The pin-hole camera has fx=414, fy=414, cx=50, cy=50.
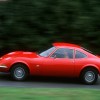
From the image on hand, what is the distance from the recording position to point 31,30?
17.3 m

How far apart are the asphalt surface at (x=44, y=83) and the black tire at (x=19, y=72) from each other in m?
0.19

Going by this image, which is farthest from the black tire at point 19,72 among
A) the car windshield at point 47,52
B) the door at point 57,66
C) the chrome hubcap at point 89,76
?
the chrome hubcap at point 89,76

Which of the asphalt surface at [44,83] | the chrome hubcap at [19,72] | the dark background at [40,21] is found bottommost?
the asphalt surface at [44,83]

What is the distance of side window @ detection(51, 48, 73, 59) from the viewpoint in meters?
13.9

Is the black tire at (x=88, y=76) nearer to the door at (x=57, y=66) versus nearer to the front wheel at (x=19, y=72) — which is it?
the door at (x=57, y=66)

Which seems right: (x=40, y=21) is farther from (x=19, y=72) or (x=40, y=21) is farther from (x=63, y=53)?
(x=19, y=72)

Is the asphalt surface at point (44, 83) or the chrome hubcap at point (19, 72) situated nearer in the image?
the asphalt surface at point (44, 83)

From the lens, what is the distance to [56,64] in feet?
45.0

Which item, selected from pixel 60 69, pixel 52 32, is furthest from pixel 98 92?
pixel 52 32

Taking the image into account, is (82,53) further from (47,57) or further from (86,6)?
(86,6)

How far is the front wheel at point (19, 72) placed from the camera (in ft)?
44.9

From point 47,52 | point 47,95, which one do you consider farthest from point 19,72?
point 47,95

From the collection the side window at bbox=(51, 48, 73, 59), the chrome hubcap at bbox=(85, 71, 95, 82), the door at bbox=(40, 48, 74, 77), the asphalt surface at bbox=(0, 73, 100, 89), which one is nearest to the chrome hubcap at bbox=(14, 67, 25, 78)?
the asphalt surface at bbox=(0, 73, 100, 89)

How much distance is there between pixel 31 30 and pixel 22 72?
12.9 ft
